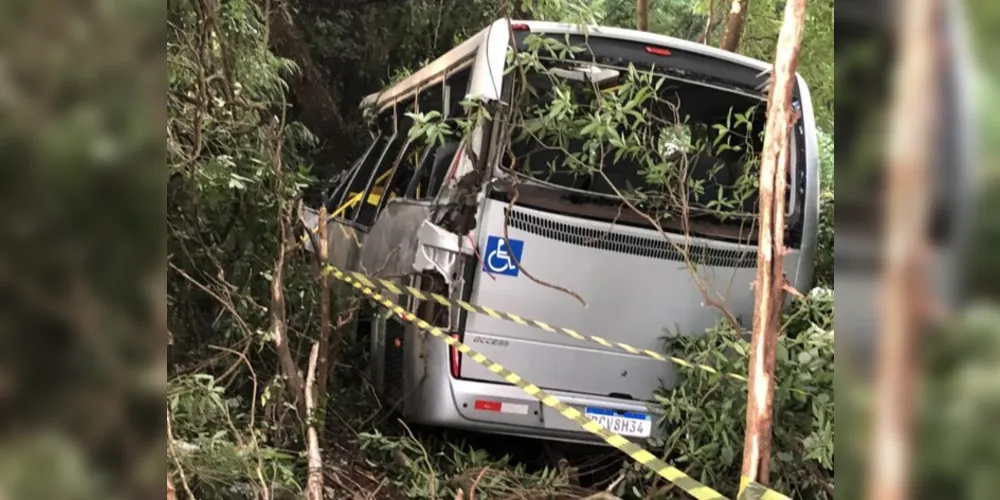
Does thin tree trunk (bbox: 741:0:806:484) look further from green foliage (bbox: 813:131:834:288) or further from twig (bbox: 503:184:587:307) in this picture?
green foliage (bbox: 813:131:834:288)

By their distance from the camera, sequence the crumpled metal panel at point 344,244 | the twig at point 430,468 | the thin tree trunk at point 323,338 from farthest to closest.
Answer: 1. the crumpled metal panel at point 344,244
2. the thin tree trunk at point 323,338
3. the twig at point 430,468

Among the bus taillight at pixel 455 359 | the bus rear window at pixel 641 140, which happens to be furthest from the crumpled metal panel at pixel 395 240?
the bus rear window at pixel 641 140

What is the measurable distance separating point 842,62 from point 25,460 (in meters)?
0.99

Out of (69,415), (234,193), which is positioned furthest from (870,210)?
(234,193)

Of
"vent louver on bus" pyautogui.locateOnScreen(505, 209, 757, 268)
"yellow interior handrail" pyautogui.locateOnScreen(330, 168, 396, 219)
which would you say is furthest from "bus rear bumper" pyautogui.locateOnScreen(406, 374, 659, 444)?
"yellow interior handrail" pyautogui.locateOnScreen(330, 168, 396, 219)

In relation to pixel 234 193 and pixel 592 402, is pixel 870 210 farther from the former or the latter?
pixel 234 193

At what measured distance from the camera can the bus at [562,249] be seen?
3.43 metres

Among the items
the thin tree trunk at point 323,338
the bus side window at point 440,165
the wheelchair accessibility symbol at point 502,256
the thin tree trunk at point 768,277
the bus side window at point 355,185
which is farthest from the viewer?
the bus side window at point 355,185

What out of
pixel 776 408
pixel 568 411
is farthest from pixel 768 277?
pixel 776 408

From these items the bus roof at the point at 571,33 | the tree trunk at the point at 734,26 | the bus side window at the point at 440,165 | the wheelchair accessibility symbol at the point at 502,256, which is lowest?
the wheelchair accessibility symbol at the point at 502,256

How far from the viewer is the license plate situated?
3555mm

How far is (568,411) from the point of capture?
278 centimetres

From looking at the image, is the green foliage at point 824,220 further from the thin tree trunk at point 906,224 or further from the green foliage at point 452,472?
the thin tree trunk at point 906,224

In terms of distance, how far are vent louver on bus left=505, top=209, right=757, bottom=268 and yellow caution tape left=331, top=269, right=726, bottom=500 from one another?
614 millimetres
